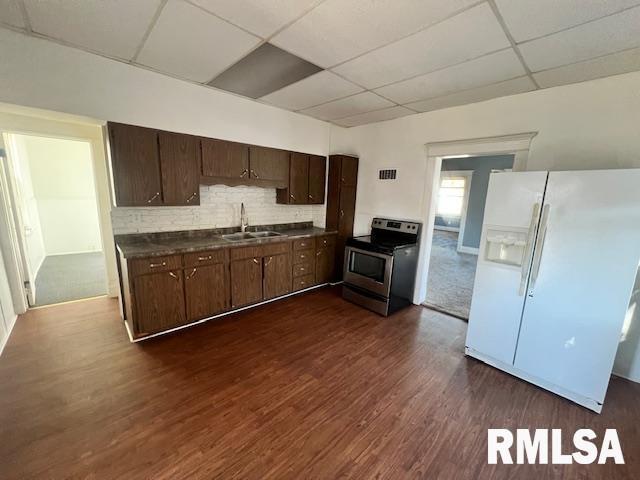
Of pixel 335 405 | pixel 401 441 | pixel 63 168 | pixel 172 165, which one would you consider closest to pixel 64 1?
pixel 172 165

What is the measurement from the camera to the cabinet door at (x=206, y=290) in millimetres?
2877

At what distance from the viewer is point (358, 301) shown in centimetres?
370

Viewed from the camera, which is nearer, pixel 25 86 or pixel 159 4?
pixel 159 4

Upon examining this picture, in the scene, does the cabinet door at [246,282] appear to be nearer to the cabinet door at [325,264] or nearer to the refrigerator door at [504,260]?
the cabinet door at [325,264]

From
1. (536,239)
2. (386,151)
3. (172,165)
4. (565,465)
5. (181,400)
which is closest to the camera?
(565,465)

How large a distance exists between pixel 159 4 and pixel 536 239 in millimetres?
3212

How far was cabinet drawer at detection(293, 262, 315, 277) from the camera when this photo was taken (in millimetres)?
3865

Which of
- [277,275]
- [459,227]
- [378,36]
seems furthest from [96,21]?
[459,227]

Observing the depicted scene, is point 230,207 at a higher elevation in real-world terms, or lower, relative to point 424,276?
higher

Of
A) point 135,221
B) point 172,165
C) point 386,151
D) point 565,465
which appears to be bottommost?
point 565,465

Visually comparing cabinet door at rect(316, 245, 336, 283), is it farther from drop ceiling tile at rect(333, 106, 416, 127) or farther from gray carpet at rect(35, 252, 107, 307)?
gray carpet at rect(35, 252, 107, 307)

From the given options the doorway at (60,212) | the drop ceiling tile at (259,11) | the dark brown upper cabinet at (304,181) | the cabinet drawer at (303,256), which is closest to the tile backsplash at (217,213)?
the dark brown upper cabinet at (304,181)

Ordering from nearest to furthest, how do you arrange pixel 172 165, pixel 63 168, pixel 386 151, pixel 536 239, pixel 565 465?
pixel 565 465 → pixel 536 239 → pixel 172 165 → pixel 386 151 → pixel 63 168

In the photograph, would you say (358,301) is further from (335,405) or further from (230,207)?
(230,207)
